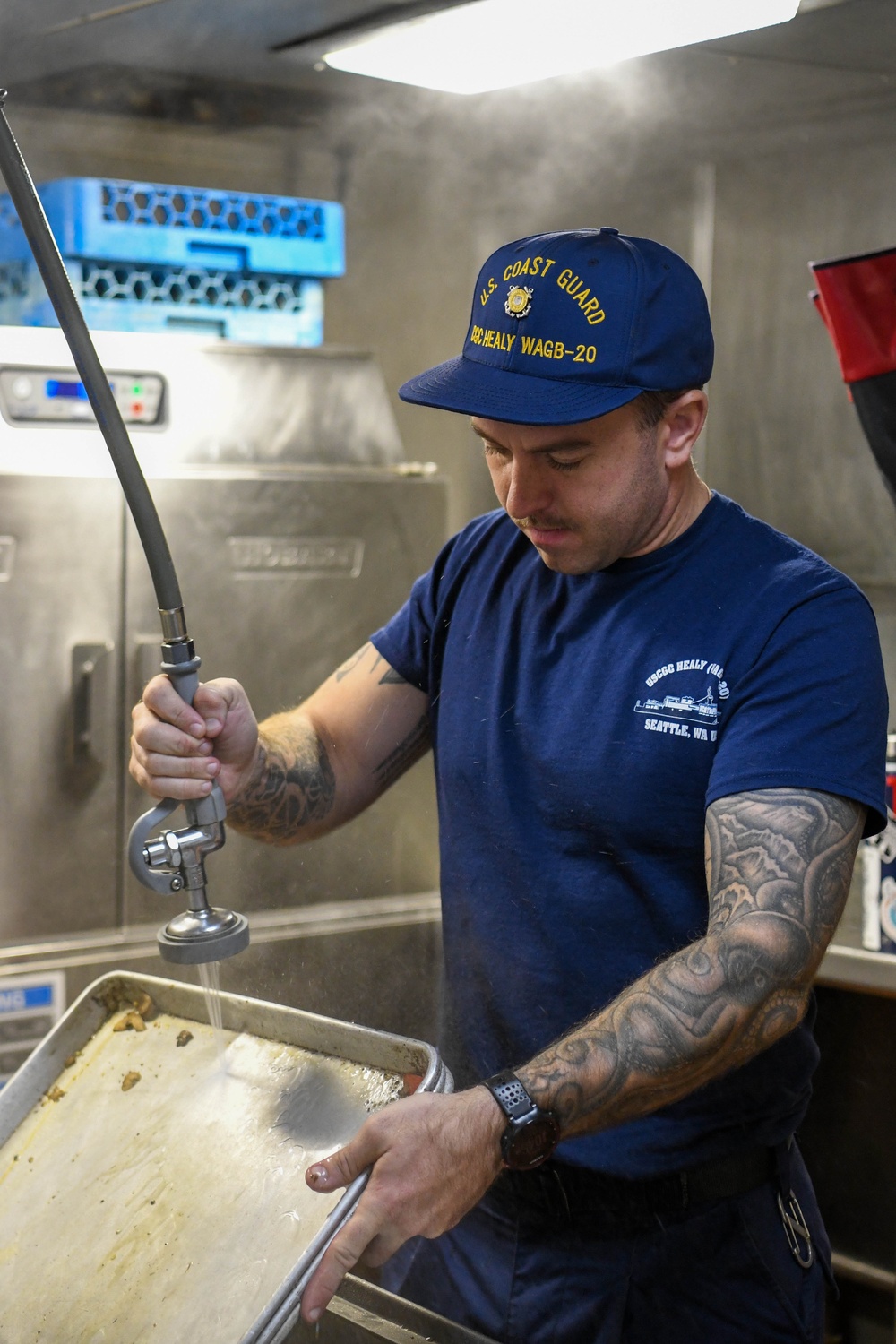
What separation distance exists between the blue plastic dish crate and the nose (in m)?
0.96

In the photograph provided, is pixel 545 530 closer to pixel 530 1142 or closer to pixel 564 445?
pixel 564 445

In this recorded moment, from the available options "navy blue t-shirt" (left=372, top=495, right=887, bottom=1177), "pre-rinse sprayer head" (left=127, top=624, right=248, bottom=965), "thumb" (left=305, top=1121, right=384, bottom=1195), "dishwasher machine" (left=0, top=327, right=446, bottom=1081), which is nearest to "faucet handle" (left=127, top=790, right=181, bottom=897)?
"pre-rinse sprayer head" (left=127, top=624, right=248, bottom=965)

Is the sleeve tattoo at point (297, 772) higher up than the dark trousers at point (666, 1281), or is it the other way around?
the sleeve tattoo at point (297, 772)

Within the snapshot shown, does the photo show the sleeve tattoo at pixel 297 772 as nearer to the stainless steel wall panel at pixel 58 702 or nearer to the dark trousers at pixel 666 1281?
the dark trousers at pixel 666 1281

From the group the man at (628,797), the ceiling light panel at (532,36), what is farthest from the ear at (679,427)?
the ceiling light panel at (532,36)

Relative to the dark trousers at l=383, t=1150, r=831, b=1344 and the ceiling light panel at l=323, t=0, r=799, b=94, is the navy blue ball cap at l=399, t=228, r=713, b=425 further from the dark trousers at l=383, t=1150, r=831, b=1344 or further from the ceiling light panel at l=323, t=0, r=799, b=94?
the dark trousers at l=383, t=1150, r=831, b=1344

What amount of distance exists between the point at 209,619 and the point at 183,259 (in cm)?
51

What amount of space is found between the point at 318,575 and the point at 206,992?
1.06m

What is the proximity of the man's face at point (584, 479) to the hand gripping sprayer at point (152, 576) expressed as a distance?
33cm

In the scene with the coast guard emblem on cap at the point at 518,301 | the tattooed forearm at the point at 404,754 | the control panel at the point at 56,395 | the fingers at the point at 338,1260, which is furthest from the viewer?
the control panel at the point at 56,395

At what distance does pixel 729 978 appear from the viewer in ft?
3.40

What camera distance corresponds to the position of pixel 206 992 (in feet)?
3.68

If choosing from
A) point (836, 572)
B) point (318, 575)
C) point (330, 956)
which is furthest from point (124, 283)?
point (836, 572)

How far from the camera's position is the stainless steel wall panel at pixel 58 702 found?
1.90m
